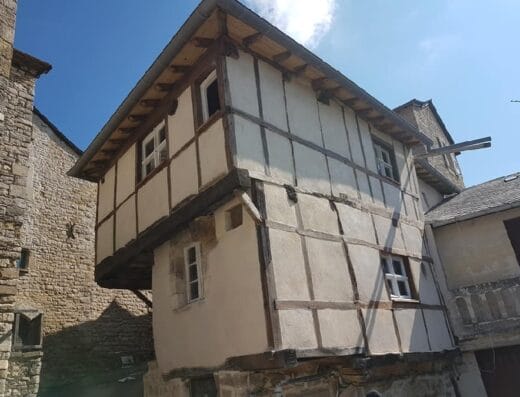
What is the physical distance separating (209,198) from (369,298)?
136 inches

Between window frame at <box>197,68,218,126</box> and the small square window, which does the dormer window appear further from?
the small square window

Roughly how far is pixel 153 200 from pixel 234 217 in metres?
2.30

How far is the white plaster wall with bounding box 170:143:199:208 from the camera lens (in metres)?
7.46

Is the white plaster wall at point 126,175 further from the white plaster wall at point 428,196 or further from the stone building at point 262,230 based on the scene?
the white plaster wall at point 428,196

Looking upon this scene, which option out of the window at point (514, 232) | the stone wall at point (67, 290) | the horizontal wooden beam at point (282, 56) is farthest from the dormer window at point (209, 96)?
the stone wall at point (67, 290)

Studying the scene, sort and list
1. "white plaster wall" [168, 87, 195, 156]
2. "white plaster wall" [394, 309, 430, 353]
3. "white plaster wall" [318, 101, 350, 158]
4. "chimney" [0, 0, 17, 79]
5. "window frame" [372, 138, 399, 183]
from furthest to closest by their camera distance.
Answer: "window frame" [372, 138, 399, 183] → "white plaster wall" [318, 101, 350, 158] → "white plaster wall" [394, 309, 430, 353] → "white plaster wall" [168, 87, 195, 156] → "chimney" [0, 0, 17, 79]

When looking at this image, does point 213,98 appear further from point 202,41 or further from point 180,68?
point 202,41

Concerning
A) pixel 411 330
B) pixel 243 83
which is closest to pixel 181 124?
pixel 243 83

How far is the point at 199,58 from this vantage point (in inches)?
307

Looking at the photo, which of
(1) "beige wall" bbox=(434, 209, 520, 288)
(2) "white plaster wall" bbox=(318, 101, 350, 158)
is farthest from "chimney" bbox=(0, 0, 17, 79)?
(1) "beige wall" bbox=(434, 209, 520, 288)

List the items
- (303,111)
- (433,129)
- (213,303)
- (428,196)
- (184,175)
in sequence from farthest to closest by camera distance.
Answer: (433,129) → (428,196) → (303,111) → (184,175) → (213,303)

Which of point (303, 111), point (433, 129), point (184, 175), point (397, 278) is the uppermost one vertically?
point (433, 129)

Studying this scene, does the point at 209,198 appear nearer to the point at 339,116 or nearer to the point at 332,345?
the point at 332,345

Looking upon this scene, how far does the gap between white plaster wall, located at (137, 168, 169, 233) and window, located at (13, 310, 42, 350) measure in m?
5.05
